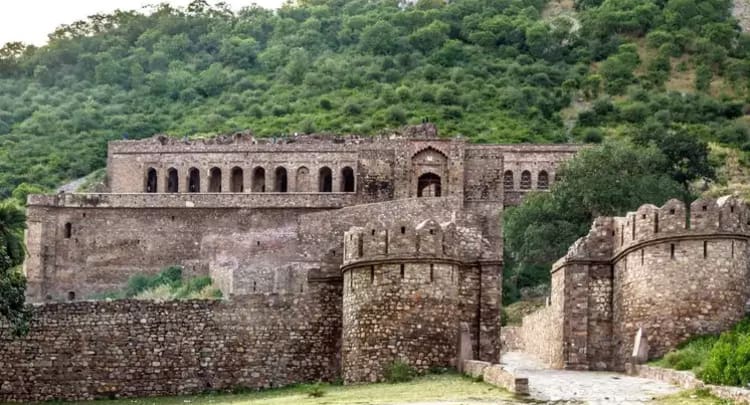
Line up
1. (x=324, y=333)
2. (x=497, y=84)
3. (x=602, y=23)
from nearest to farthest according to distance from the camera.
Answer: (x=324, y=333), (x=497, y=84), (x=602, y=23)

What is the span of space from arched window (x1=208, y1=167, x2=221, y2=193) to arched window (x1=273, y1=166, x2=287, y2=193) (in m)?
→ 2.81

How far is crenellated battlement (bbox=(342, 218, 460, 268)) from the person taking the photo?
3516 centimetres

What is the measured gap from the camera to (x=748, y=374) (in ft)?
95.1

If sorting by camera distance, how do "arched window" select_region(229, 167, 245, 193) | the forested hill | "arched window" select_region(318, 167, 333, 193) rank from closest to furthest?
1. "arched window" select_region(318, 167, 333, 193)
2. "arched window" select_region(229, 167, 245, 193)
3. the forested hill

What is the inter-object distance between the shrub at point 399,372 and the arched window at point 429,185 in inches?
1671

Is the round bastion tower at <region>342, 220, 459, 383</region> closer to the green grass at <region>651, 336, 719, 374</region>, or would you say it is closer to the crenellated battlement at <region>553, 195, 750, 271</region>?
the crenellated battlement at <region>553, 195, 750, 271</region>

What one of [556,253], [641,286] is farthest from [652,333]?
[556,253]

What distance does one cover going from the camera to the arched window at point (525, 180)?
83.5 meters

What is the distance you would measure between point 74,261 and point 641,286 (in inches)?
1628

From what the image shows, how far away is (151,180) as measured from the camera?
8438 cm

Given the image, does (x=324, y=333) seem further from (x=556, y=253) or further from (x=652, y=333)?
(x=556, y=253)

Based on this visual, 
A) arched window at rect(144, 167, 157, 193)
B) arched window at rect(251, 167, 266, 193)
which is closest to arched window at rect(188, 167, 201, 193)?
arched window at rect(144, 167, 157, 193)

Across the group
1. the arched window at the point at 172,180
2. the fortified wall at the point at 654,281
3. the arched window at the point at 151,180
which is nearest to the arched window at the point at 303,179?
the arched window at the point at 172,180

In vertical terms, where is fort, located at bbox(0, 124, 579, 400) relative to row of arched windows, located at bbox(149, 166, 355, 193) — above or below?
below
